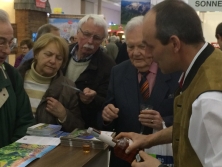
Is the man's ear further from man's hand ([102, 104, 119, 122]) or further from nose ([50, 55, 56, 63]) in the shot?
nose ([50, 55, 56, 63])

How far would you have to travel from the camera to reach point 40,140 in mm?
2199

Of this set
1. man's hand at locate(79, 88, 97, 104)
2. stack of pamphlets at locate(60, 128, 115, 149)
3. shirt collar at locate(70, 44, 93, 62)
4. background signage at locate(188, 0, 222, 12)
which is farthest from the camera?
background signage at locate(188, 0, 222, 12)

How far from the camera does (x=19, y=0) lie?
1091 cm

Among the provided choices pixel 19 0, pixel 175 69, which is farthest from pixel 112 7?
pixel 175 69

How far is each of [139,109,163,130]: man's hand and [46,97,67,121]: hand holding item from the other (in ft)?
2.06

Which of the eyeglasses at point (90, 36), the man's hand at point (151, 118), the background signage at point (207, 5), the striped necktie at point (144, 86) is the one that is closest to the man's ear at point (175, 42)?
the man's hand at point (151, 118)

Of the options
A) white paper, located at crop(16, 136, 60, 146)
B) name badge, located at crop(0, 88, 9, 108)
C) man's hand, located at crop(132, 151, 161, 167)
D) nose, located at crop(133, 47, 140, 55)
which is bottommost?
white paper, located at crop(16, 136, 60, 146)

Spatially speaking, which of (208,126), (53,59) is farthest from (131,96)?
(208,126)

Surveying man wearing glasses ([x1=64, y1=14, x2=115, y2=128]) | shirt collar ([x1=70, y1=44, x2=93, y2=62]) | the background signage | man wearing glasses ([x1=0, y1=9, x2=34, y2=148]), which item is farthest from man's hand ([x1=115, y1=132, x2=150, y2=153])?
the background signage

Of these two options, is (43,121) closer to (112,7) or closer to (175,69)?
(175,69)

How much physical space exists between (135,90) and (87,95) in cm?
37

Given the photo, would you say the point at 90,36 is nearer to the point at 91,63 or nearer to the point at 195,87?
the point at 91,63

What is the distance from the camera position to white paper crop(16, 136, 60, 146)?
2.14 metres

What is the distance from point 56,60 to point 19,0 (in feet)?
29.0
